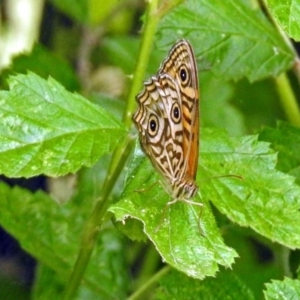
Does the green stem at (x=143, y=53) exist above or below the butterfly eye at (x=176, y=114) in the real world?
above

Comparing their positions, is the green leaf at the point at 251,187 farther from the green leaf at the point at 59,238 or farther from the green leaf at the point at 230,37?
the green leaf at the point at 59,238

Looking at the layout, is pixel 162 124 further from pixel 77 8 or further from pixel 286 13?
pixel 77 8

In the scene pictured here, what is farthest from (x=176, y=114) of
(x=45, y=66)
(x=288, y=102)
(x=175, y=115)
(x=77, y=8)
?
(x=77, y=8)

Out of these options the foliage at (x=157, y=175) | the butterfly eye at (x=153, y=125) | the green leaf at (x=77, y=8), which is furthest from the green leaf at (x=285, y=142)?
the green leaf at (x=77, y=8)

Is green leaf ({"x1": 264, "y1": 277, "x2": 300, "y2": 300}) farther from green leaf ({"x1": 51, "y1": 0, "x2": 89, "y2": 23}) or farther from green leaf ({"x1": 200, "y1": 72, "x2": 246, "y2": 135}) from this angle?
green leaf ({"x1": 51, "y1": 0, "x2": 89, "y2": 23})

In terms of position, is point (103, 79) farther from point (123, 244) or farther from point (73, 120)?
point (73, 120)

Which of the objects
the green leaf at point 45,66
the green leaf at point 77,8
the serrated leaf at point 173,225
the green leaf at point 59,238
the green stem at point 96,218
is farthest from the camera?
the green leaf at point 77,8

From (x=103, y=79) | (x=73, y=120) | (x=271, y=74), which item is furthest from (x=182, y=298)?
(x=103, y=79)
